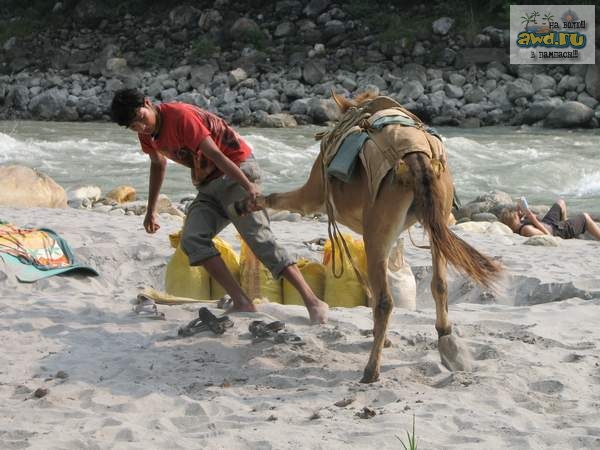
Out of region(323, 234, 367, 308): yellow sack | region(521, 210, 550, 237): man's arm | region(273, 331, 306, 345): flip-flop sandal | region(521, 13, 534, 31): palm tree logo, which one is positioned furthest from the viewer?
region(521, 13, 534, 31): palm tree logo

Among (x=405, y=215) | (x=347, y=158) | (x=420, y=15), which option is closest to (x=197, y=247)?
(x=347, y=158)

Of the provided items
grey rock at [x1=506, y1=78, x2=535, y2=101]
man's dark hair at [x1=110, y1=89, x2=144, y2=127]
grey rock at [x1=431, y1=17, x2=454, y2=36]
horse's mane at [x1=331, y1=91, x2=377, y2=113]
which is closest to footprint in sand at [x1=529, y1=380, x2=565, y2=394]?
horse's mane at [x1=331, y1=91, x2=377, y2=113]

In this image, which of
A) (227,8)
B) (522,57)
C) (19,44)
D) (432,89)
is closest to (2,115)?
(19,44)

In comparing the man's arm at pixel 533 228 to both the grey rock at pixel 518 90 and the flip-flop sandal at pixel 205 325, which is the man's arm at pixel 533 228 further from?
the grey rock at pixel 518 90

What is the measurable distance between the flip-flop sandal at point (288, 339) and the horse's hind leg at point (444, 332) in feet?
2.54

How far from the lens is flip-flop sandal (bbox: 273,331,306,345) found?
4941 millimetres

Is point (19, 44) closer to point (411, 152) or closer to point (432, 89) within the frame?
Answer: point (432, 89)

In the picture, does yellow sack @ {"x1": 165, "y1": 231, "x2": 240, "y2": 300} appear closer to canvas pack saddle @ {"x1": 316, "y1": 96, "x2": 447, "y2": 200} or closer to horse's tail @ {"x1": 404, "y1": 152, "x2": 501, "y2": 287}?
canvas pack saddle @ {"x1": 316, "y1": 96, "x2": 447, "y2": 200}

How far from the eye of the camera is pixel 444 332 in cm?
473

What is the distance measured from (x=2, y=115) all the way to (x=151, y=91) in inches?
171

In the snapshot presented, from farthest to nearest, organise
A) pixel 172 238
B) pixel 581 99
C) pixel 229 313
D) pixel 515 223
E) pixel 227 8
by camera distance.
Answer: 1. pixel 227 8
2. pixel 581 99
3. pixel 515 223
4. pixel 172 238
5. pixel 229 313

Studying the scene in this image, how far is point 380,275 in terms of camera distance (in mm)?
4387

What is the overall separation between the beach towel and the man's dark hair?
5.98ft

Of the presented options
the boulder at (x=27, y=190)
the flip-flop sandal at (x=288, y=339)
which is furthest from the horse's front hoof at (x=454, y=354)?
the boulder at (x=27, y=190)
